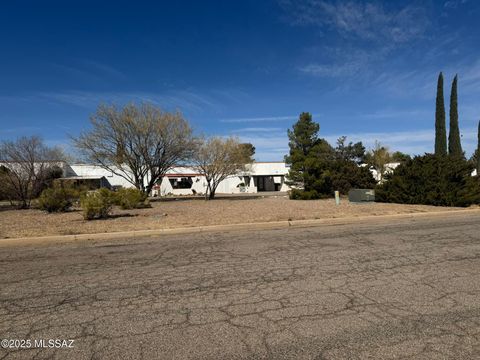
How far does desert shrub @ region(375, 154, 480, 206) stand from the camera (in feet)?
53.1

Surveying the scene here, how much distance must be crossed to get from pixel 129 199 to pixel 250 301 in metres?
15.7

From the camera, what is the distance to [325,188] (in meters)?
26.2

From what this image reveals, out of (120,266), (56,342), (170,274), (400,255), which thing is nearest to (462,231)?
(400,255)

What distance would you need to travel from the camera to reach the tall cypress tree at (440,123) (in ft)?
108

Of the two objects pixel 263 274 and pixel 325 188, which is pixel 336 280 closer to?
pixel 263 274

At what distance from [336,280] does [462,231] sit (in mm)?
6193

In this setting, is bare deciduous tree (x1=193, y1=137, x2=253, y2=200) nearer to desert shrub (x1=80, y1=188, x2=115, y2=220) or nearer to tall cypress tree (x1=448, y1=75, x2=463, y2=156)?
desert shrub (x1=80, y1=188, x2=115, y2=220)

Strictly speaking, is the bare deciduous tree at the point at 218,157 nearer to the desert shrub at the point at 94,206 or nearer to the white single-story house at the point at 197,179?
the white single-story house at the point at 197,179

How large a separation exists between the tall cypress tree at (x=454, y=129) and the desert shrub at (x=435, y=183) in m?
18.1

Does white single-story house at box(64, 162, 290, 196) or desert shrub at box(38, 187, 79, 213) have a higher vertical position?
white single-story house at box(64, 162, 290, 196)

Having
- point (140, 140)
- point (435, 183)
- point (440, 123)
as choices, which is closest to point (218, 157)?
point (140, 140)

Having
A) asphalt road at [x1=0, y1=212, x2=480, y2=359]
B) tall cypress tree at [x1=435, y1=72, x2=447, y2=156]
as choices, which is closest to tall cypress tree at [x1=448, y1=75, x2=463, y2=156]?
tall cypress tree at [x1=435, y1=72, x2=447, y2=156]

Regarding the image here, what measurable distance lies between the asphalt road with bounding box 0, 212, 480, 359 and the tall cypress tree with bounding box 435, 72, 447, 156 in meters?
30.7

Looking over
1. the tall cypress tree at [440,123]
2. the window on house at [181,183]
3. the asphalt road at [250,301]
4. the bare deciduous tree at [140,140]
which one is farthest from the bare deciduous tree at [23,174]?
the tall cypress tree at [440,123]
